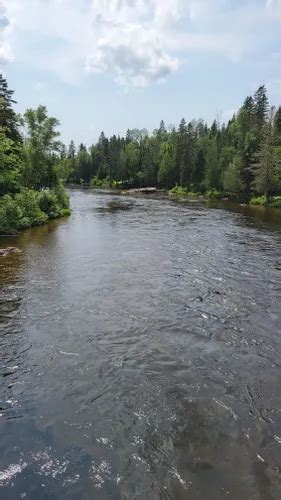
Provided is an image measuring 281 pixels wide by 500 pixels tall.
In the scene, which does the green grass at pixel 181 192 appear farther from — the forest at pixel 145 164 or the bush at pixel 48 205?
the bush at pixel 48 205

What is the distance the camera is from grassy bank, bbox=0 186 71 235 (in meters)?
31.8

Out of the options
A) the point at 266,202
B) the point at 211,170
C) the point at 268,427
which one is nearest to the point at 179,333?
the point at 268,427

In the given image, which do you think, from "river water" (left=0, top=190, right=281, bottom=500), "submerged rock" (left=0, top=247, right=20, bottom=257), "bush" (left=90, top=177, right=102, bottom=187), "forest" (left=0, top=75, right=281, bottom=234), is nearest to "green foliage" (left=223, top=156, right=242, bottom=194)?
"forest" (left=0, top=75, right=281, bottom=234)

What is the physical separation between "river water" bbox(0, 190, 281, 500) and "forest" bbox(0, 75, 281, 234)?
17.4 meters

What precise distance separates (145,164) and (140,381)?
349 feet

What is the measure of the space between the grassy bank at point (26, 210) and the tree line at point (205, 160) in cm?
1334

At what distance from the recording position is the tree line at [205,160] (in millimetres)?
61506

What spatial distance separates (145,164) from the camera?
113m

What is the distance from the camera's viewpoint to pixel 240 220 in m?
43.0

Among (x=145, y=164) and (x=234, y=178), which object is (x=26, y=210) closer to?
(x=234, y=178)

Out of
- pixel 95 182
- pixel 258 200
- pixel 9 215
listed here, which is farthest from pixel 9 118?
pixel 95 182

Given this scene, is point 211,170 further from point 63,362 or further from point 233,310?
point 63,362

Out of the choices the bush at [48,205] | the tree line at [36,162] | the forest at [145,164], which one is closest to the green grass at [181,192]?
the forest at [145,164]

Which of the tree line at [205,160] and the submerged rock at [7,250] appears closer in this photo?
the submerged rock at [7,250]
